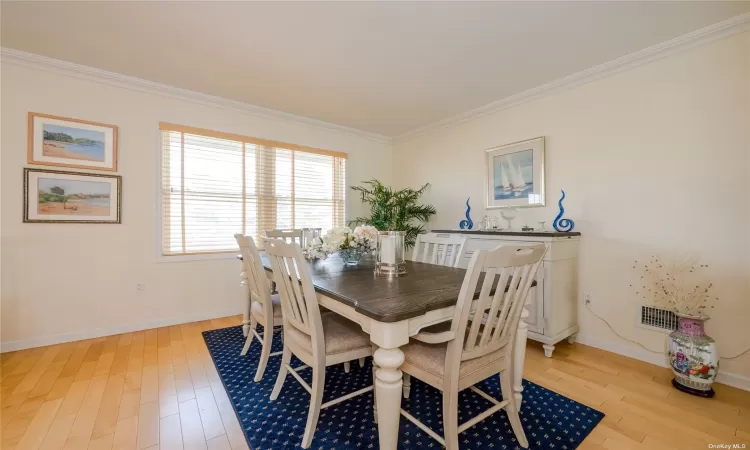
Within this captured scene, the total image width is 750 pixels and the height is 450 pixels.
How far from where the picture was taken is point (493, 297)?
131 centimetres

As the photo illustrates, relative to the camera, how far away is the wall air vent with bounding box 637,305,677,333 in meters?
2.28

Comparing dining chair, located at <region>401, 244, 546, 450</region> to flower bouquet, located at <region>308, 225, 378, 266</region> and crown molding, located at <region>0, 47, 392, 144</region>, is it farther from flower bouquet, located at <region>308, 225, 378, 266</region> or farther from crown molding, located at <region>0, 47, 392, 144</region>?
crown molding, located at <region>0, 47, 392, 144</region>

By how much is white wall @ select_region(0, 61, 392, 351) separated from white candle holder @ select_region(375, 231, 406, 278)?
2415mm

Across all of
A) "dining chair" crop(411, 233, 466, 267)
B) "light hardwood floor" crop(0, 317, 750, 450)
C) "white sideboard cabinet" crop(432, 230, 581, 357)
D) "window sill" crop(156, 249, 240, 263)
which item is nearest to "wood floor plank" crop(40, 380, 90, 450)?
"light hardwood floor" crop(0, 317, 750, 450)

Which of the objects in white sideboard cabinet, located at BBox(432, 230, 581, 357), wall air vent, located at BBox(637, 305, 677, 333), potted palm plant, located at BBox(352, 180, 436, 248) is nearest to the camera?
wall air vent, located at BBox(637, 305, 677, 333)

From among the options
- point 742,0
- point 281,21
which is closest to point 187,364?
point 281,21

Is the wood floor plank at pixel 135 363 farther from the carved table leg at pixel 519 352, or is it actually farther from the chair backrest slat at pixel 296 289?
the carved table leg at pixel 519 352

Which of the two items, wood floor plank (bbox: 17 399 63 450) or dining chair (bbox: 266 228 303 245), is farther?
dining chair (bbox: 266 228 303 245)

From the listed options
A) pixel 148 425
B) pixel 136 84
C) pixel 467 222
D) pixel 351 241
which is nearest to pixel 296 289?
pixel 351 241

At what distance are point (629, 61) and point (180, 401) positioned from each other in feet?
13.6

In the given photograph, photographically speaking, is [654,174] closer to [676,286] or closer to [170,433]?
[676,286]

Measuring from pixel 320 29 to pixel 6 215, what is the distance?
9.81ft

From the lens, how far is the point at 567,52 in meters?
2.43

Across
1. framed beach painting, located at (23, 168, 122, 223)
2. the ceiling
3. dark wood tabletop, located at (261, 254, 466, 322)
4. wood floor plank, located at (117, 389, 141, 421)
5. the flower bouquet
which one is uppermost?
the ceiling
